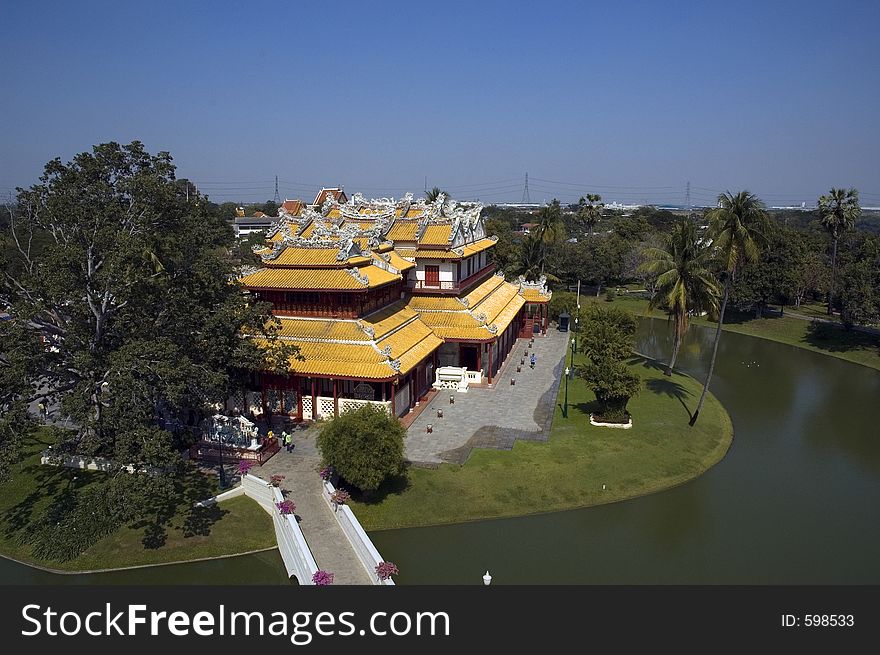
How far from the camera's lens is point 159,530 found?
1872 centimetres

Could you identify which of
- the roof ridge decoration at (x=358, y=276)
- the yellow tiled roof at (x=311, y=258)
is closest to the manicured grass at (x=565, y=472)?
the roof ridge decoration at (x=358, y=276)

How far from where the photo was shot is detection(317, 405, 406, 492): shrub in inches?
761

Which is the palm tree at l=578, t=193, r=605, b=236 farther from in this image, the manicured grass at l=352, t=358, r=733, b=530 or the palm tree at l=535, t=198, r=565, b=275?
the manicured grass at l=352, t=358, r=733, b=530

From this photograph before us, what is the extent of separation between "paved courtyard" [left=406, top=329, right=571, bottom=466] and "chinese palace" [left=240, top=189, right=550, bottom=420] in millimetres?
1161

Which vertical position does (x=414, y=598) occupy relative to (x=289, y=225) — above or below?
below

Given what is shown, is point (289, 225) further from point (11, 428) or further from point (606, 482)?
point (606, 482)

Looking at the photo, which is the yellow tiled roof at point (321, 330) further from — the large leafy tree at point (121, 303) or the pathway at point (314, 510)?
the large leafy tree at point (121, 303)

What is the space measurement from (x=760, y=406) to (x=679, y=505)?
46.0ft

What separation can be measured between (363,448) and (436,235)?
17622 mm

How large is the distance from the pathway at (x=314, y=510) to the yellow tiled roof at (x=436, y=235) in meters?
13.0

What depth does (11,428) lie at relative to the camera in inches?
675

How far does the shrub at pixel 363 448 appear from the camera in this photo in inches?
761

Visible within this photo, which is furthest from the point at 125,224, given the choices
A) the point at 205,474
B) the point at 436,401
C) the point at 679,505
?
the point at 679,505

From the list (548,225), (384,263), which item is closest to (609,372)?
(384,263)
